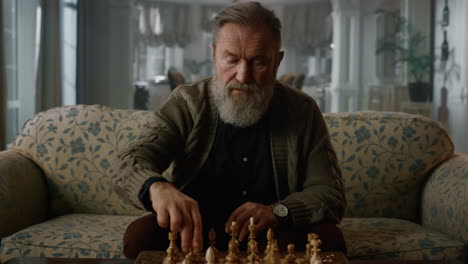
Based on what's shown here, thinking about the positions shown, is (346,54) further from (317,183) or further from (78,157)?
(317,183)

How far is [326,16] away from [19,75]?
10.4ft

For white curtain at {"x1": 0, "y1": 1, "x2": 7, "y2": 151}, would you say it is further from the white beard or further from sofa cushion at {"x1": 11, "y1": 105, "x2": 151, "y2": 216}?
the white beard

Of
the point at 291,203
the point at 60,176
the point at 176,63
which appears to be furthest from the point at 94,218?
the point at 176,63

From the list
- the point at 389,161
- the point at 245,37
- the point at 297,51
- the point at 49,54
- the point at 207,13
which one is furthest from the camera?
the point at 207,13

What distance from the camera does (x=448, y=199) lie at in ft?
6.20

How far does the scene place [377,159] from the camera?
223cm

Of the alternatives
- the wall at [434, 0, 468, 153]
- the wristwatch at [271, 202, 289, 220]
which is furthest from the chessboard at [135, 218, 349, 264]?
the wall at [434, 0, 468, 153]

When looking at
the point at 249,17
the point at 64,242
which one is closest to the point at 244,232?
the point at 249,17

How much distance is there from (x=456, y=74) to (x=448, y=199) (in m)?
3.56

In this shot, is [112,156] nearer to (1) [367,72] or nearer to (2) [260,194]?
(2) [260,194]

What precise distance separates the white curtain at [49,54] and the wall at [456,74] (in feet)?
12.0

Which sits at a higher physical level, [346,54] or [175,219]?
[346,54]

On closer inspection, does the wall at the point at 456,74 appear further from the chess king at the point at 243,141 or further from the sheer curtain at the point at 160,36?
the chess king at the point at 243,141

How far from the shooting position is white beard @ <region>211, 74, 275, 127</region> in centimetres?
164
